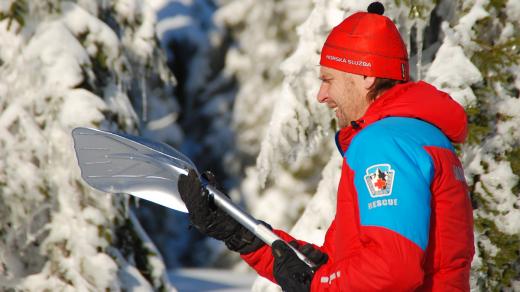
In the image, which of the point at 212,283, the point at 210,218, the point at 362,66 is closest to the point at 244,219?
the point at 210,218

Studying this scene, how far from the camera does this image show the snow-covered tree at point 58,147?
8586 millimetres

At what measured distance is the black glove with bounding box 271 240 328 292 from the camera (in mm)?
2961

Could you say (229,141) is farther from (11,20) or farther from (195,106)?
(11,20)

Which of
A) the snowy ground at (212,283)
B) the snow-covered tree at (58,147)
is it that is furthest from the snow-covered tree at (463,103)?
the snowy ground at (212,283)

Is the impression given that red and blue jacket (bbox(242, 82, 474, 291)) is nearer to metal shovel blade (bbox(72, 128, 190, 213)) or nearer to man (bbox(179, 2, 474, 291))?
man (bbox(179, 2, 474, 291))

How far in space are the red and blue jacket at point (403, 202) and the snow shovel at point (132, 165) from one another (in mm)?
819

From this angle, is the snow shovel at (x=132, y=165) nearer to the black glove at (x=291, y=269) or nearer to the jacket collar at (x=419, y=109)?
the black glove at (x=291, y=269)

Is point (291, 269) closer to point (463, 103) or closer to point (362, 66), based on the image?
point (362, 66)

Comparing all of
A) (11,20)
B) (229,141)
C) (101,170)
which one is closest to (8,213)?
(11,20)

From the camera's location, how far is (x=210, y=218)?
334cm

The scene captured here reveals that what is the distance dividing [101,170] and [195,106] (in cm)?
1857

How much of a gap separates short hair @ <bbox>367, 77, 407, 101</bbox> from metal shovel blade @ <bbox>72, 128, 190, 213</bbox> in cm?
86

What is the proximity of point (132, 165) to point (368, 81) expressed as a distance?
1.14 meters

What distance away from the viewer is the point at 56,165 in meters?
8.70
